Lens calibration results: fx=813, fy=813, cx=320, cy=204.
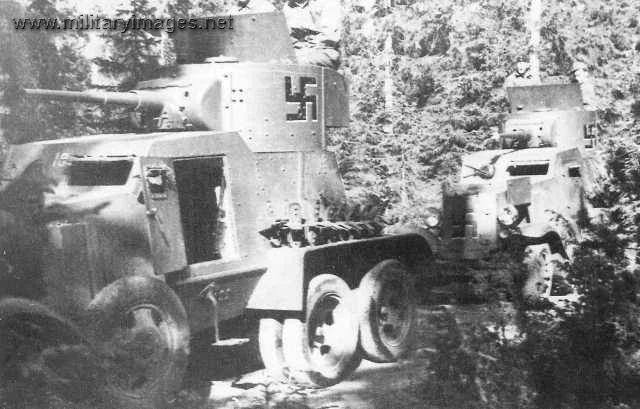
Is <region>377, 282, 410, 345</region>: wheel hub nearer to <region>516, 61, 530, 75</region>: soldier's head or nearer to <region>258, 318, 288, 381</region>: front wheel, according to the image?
<region>258, 318, 288, 381</region>: front wheel

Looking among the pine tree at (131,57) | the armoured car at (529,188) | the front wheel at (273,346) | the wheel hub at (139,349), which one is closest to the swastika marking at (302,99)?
the armoured car at (529,188)

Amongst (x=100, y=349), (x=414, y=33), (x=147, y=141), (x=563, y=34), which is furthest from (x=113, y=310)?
(x=414, y=33)

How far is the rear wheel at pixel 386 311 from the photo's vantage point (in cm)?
716

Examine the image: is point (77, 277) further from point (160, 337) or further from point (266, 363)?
point (266, 363)

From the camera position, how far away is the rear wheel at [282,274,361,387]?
21.4ft

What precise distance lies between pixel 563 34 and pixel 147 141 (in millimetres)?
7482

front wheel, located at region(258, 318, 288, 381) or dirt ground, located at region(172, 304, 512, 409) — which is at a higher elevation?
front wheel, located at region(258, 318, 288, 381)

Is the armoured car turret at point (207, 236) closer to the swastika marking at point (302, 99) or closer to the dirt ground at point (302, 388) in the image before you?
the swastika marking at point (302, 99)

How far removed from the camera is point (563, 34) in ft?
37.6

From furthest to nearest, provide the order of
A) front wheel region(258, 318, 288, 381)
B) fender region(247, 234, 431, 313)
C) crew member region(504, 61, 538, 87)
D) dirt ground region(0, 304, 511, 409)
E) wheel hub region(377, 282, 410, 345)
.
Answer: crew member region(504, 61, 538, 87), wheel hub region(377, 282, 410, 345), front wheel region(258, 318, 288, 381), fender region(247, 234, 431, 313), dirt ground region(0, 304, 511, 409)

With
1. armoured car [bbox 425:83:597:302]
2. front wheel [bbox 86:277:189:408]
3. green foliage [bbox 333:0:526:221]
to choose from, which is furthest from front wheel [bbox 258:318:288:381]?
green foliage [bbox 333:0:526:221]

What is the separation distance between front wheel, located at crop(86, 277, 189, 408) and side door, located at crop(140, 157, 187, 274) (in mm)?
262

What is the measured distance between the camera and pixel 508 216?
917cm

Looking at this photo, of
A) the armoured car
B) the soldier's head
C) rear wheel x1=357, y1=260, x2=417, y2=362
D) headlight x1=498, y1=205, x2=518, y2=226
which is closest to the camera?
rear wheel x1=357, y1=260, x2=417, y2=362
